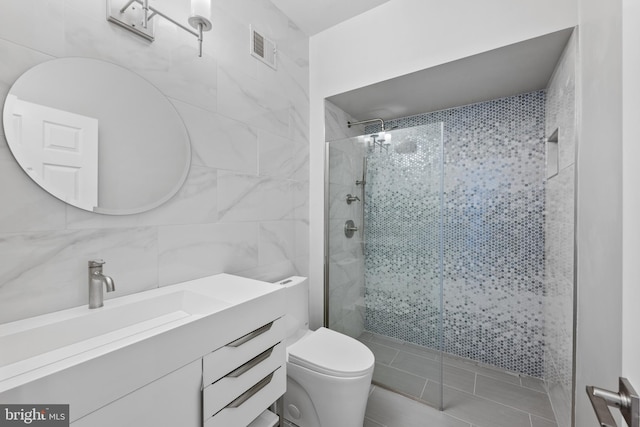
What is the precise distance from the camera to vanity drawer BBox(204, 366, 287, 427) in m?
0.98

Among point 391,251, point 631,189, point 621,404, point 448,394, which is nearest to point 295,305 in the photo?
point 391,251

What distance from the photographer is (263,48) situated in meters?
1.81

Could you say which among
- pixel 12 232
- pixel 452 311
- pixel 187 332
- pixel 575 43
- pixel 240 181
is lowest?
pixel 452 311

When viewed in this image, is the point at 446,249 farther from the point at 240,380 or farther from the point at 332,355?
the point at 240,380

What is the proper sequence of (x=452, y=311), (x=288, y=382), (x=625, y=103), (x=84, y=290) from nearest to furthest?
1. (x=625, y=103)
2. (x=84, y=290)
3. (x=288, y=382)
4. (x=452, y=311)

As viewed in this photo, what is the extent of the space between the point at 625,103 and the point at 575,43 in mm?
1179

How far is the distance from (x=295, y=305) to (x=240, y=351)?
0.78m

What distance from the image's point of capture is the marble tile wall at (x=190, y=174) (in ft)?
2.91

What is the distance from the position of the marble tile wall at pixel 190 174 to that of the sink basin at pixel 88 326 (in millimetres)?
105

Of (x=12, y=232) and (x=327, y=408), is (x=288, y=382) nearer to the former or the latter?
(x=327, y=408)

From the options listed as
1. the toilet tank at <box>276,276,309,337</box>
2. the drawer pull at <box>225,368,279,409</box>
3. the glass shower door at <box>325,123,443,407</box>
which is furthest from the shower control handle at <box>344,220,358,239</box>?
the drawer pull at <box>225,368,279,409</box>

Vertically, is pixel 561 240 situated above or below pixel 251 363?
above

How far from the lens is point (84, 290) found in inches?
39.9

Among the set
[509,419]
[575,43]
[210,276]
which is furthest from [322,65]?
[509,419]
